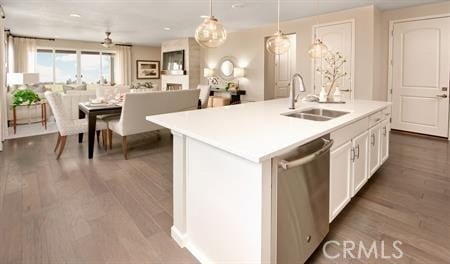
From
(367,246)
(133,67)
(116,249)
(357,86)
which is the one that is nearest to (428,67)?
(357,86)

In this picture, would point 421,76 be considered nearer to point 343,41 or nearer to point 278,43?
point 343,41

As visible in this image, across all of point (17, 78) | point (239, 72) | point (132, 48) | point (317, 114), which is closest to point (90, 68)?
point (132, 48)

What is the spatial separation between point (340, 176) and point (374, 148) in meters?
1.04

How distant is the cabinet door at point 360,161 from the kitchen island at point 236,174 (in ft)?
0.06

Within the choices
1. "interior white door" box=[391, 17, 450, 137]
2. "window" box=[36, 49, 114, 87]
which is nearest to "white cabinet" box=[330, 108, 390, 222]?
"interior white door" box=[391, 17, 450, 137]

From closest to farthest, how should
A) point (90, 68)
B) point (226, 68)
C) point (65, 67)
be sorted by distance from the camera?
point (226, 68)
point (65, 67)
point (90, 68)

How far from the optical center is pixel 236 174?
4.75 feet

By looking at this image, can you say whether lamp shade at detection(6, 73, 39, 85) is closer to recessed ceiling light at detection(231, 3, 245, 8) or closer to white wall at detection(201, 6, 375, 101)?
white wall at detection(201, 6, 375, 101)

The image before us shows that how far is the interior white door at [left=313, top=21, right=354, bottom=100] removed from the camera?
5469 millimetres

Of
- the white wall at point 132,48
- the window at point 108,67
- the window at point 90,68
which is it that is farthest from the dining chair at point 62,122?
the window at point 108,67

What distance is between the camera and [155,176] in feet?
10.9

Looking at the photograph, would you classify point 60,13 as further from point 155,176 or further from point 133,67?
point 133,67

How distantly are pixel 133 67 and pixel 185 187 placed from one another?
10.5 m

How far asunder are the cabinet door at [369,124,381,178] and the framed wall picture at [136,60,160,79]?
33.7 ft
